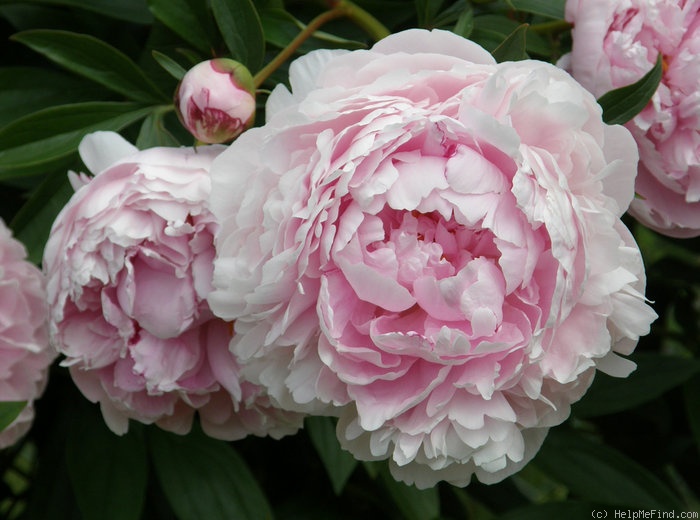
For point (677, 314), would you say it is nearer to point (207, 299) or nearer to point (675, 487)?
point (675, 487)

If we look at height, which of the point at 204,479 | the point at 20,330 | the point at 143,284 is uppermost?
the point at 143,284

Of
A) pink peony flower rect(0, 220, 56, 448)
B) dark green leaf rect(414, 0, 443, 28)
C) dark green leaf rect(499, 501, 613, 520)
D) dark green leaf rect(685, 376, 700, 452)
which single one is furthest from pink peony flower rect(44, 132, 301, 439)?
dark green leaf rect(685, 376, 700, 452)

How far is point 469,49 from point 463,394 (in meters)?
0.21

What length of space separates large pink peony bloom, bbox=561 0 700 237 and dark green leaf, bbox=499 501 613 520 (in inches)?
14.5

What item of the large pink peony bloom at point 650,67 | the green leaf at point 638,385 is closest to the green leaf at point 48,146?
the large pink peony bloom at point 650,67

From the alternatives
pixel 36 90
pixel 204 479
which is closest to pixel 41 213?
pixel 36 90

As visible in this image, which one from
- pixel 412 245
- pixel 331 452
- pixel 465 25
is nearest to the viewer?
pixel 412 245

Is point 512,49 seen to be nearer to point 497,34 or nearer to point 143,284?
point 497,34

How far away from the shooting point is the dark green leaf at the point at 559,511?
0.95 meters

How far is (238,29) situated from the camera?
2.22ft

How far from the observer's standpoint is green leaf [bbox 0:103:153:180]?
68 centimetres

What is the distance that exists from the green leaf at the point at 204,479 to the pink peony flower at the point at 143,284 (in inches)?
7.9

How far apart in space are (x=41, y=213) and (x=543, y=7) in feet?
1.42

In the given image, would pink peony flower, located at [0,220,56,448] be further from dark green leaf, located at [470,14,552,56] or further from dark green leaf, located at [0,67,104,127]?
dark green leaf, located at [470,14,552,56]
